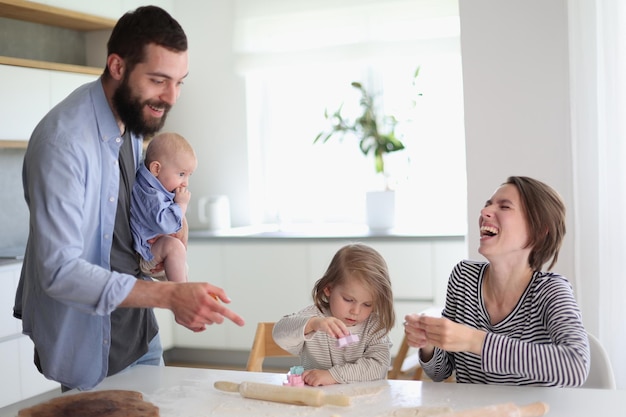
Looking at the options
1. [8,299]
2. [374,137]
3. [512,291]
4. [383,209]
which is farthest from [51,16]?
[512,291]

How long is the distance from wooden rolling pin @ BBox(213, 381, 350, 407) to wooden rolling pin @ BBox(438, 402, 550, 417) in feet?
0.85

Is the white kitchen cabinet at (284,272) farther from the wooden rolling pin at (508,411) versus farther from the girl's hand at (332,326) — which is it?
the wooden rolling pin at (508,411)

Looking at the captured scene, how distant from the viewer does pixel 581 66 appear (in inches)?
127

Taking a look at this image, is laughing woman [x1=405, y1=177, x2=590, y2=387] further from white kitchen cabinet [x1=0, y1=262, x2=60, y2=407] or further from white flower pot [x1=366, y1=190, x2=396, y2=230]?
white flower pot [x1=366, y1=190, x2=396, y2=230]

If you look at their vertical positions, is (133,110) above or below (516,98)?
below

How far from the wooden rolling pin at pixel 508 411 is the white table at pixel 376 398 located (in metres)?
0.03

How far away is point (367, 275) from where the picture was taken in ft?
7.32

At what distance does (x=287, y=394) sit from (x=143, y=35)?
2.89 ft

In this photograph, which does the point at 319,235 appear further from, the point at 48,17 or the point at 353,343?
the point at 353,343

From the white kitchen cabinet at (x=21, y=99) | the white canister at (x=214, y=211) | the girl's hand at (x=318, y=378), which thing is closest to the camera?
the girl's hand at (x=318, y=378)

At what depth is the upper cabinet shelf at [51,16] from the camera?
4181 mm

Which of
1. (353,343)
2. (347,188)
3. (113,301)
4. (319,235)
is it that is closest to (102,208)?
(113,301)

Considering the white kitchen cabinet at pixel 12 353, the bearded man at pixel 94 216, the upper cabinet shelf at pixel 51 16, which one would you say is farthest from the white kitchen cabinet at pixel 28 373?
the bearded man at pixel 94 216

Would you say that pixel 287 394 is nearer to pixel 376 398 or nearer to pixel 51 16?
pixel 376 398
